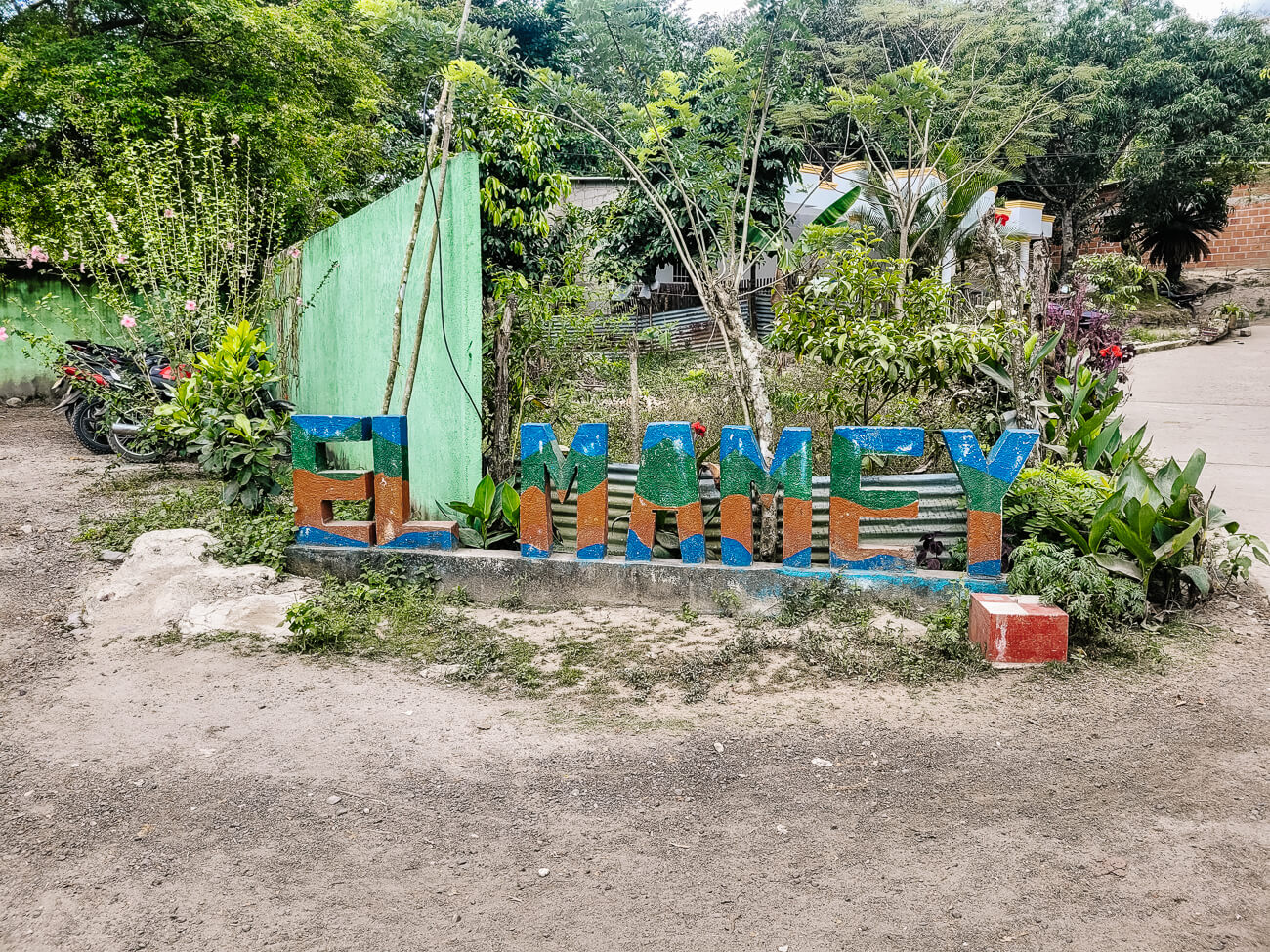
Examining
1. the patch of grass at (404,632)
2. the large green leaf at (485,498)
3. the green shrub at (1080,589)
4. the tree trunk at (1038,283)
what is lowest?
the patch of grass at (404,632)

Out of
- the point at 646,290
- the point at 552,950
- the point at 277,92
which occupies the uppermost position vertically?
the point at 277,92

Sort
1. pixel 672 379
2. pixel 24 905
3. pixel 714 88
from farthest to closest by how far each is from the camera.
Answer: pixel 672 379 < pixel 714 88 < pixel 24 905

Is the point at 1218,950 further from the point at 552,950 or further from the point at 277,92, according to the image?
the point at 277,92

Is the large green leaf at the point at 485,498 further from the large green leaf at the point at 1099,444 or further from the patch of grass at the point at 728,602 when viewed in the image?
the large green leaf at the point at 1099,444

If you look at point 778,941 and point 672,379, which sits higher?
point 672,379

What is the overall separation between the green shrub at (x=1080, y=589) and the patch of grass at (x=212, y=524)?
3.90 meters

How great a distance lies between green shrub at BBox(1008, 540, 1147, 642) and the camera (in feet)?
14.1

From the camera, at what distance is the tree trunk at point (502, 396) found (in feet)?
18.5

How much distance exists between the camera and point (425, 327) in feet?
18.7

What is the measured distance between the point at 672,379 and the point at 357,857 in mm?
8380

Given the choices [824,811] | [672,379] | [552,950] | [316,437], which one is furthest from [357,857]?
[672,379]

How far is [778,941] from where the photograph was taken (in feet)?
7.84

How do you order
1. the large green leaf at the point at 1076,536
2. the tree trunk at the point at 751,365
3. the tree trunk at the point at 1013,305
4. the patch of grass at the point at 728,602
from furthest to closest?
the tree trunk at the point at 1013,305
the tree trunk at the point at 751,365
the patch of grass at the point at 728,602
the large green leaf at the point at 1076,536

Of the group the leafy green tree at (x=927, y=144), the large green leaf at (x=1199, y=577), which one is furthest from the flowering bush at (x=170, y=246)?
the large green leaf at (x=1199, y=577)
